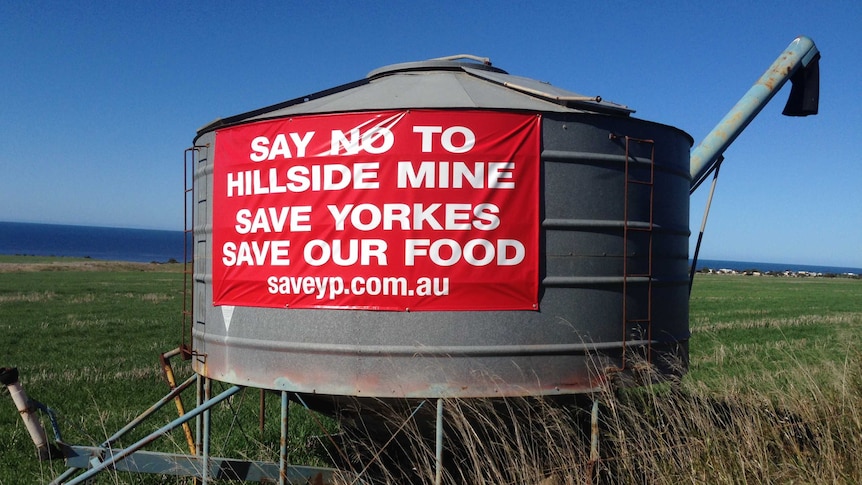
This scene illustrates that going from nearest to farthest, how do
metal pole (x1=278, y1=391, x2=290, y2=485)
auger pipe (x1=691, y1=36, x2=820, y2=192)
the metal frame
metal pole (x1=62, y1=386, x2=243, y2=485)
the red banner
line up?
1. the red banner
2. metal pole (x1=278, y1=391, x2=290, y2=485)
3. metal pole (x1=62, y1=386, x2=243, y2=485)
4. the metal frame
5. auger pipe (x1=691, y1=36, x2=820, y2=192)

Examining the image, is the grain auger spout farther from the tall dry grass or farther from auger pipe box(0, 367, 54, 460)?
the tall dry grass

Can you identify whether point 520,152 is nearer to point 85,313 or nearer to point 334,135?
point 334,135

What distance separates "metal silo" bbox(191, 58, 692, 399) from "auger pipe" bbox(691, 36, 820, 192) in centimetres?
217

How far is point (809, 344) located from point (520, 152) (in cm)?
1493

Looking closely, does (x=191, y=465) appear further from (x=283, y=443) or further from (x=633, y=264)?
(x=633, y=264)

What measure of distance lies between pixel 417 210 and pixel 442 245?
319 mm

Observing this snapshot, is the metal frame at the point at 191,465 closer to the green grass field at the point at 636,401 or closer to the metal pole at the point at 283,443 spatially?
the metal pole at the point at 283,443

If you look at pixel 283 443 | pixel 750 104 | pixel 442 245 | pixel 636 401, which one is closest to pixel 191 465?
pixel 283 443

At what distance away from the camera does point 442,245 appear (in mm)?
5484

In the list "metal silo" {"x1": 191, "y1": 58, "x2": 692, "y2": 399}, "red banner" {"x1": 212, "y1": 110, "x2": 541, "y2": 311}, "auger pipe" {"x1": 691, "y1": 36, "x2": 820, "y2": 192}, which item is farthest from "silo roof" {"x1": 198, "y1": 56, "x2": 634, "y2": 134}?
"auger pipe" {"x1": 691, "y1": 36, "x2": 820, "y2": 192}

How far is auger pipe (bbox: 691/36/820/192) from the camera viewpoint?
8.00 m

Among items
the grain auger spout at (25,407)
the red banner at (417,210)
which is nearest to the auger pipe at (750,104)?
the red banner at (417,210)

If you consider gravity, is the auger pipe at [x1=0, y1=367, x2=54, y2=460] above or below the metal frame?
above

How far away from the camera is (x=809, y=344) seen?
17.6 meters
